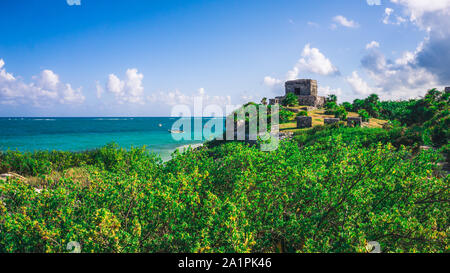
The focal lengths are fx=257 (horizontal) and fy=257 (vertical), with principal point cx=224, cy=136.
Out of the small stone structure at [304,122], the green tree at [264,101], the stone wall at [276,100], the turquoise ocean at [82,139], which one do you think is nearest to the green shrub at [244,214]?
the turquoise ocean at [82,139]

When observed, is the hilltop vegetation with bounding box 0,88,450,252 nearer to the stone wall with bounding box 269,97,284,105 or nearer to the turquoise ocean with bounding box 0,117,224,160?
the turquoise ocean with bounding box 0,117,224,160

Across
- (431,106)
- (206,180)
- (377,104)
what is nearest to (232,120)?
(431,106)

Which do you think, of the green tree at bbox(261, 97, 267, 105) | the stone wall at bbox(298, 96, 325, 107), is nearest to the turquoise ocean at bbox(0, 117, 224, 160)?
the green tree at bbox(261, 97, 267, 105)

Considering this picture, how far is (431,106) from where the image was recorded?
92.6 feet

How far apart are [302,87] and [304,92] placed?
41.1 inches

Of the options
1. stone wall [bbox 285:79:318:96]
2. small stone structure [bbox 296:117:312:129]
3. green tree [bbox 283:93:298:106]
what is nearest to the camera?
small stone structure [bbox 296:117:312:129]

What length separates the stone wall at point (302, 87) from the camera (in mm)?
48169

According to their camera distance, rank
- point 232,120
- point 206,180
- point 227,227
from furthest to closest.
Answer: point 232,120, point 206,180, point 227,227

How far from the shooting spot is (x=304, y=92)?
48.7 meters

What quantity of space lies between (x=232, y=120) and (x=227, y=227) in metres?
35.3

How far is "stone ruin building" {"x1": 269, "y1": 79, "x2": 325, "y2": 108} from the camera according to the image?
47.2 meters

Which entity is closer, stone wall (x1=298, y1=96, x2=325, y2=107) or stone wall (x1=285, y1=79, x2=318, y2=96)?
stone wall (x1=298, y1=96, x2=325, y2=107)

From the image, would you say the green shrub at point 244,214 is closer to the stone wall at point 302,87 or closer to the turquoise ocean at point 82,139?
the turquoise ocean at point 82,139
